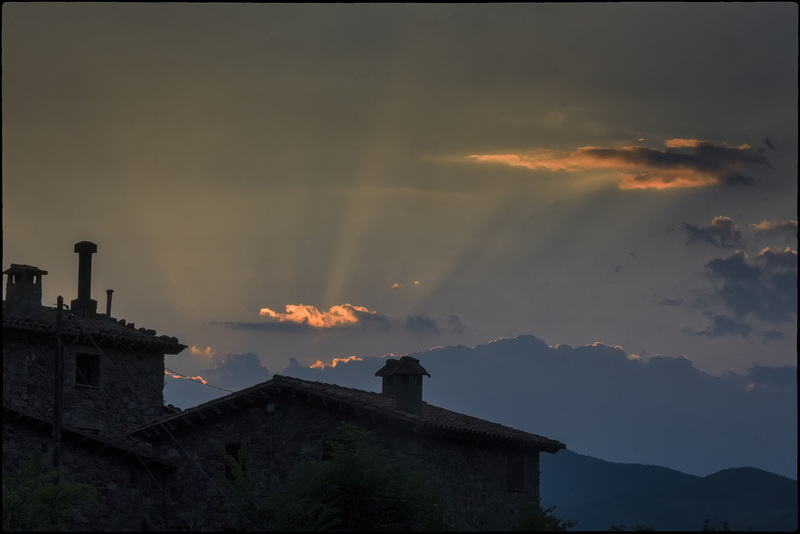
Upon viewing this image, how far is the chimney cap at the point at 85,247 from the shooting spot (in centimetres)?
3847

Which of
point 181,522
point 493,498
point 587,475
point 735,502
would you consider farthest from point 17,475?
point 587,475

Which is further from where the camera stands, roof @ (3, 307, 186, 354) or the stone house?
roof @ (3, 307, 186, 354)

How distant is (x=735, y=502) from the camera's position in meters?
84.8

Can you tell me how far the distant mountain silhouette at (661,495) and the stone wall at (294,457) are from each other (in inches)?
1578

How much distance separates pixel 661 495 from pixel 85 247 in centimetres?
7100

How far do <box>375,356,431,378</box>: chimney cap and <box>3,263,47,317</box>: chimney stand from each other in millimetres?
12397

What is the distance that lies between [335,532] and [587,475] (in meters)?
88.7

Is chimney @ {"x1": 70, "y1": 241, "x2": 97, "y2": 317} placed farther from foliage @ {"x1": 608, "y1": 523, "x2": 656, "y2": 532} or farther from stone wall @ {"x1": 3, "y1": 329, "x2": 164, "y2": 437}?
foliage @ {"x1": 608, "y1": 523, "x2": 656, "y2": 532}

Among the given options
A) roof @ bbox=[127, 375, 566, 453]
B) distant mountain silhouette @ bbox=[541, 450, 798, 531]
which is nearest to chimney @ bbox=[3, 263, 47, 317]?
roof @ bbox=[127, 375, 566, 453]

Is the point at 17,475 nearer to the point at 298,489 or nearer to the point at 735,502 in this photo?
the point at 298,489

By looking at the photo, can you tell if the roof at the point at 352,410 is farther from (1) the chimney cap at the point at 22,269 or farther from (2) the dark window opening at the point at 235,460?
(1) the chimney cap at the point at 22,269

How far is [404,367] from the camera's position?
31531 mm

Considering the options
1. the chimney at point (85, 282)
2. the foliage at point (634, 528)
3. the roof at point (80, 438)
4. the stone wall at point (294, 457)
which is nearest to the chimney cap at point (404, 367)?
the stone wall at point (294, 457)

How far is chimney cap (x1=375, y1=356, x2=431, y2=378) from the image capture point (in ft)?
103
